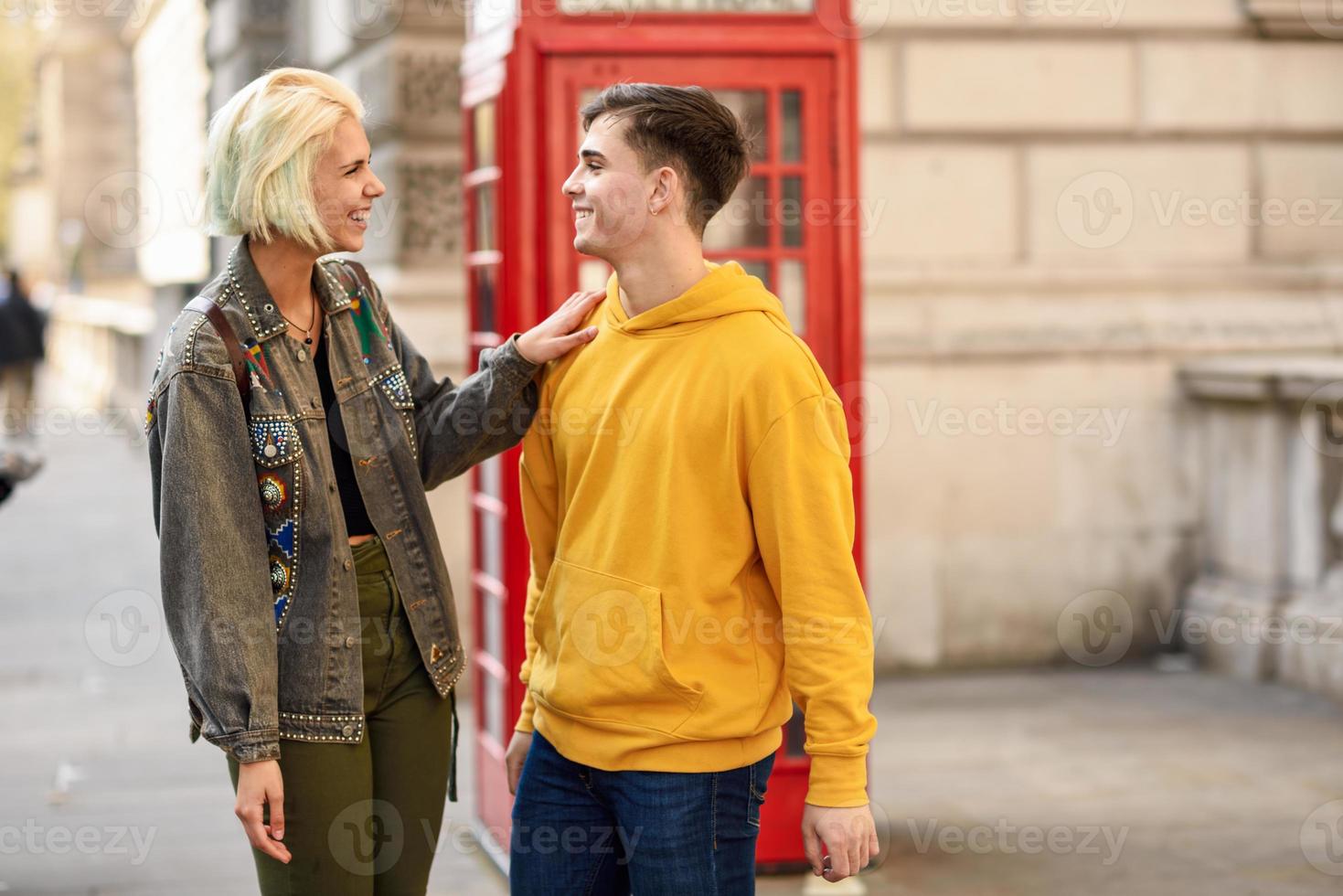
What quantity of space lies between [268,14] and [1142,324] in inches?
243

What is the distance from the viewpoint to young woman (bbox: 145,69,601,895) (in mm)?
2551

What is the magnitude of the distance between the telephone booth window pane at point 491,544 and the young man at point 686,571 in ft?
6.83

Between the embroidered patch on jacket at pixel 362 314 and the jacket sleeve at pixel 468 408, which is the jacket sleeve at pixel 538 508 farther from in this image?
the embroidered patch on jacket at pixel 362 314

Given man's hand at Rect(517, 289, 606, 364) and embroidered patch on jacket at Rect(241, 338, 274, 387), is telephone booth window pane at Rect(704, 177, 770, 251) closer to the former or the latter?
man's hand at Rect(517, 289, 606, 364)

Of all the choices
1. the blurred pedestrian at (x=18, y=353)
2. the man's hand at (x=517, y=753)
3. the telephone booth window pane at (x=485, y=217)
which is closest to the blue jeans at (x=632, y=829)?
the man's hand at (x=517, y=753)

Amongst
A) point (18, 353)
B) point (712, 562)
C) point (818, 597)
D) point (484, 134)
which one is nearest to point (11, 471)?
point (484, 134)

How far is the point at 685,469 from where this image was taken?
2.50m

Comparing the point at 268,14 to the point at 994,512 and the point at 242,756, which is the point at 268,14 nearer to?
the point at 994,512

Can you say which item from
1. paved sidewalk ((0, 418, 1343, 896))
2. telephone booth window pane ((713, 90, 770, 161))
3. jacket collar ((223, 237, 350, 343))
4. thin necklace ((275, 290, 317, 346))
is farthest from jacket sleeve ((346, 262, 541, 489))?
paved sidewalk ((0, 418, 1343, 896))

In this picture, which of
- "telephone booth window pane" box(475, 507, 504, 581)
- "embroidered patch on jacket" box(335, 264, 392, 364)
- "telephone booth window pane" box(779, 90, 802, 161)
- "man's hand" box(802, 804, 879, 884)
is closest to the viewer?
"man's hand" box(802, 804, 879, 884)

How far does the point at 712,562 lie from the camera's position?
2508 millimetres

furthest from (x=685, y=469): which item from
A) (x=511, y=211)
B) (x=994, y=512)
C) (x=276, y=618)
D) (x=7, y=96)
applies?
(x=7, y=96)

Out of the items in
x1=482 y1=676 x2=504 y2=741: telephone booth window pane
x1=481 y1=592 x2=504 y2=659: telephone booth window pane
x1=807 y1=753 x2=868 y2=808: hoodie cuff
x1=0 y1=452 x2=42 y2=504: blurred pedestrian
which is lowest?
x1=482 y1=676 x2=504 y2=741: telephone booth window pane

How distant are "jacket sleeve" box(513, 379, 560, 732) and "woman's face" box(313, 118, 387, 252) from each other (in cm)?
43
